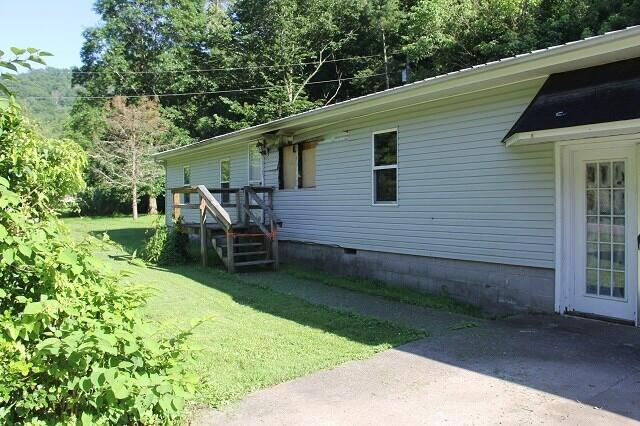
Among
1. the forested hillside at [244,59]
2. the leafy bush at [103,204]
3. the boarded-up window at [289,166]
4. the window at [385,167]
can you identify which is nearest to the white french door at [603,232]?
the window at [385,167]

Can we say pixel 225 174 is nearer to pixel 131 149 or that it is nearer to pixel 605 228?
pixel 605 228

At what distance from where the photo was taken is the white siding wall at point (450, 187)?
6676 mm

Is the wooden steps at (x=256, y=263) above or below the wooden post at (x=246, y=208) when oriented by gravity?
below

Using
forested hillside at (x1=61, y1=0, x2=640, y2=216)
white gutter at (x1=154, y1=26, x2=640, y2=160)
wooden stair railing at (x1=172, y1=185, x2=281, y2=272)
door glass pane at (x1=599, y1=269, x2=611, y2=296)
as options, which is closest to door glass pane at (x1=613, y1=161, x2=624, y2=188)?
door glass pane at (x1=599, y1=269, x2=611, y2=296)

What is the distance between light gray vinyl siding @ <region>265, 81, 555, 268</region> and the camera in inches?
262

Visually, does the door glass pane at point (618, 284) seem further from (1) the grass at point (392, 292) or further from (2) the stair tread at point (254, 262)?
(2) the stair tread at point (254, 262)

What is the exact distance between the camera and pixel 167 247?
1184cm

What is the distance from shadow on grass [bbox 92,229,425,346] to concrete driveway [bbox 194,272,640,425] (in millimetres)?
400

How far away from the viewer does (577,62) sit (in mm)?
5586

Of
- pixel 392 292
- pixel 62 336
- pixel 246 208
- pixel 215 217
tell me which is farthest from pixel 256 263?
pixel 62 336

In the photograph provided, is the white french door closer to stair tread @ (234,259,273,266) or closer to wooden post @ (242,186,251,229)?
stair tread @ (234,259,273,266)

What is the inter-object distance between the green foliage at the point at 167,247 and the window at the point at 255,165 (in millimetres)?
2216

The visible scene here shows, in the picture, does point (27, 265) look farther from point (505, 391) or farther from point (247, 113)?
point (247, 113)

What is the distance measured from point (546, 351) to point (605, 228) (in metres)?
1.88
